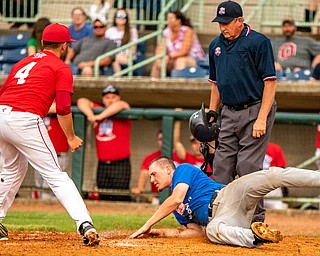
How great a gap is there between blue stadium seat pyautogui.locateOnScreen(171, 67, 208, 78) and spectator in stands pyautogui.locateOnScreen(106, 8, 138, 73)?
1.03m

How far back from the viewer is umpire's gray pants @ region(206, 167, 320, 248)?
713 centimetres

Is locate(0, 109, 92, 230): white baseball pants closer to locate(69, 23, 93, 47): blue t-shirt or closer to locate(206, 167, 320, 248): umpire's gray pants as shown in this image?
locate(206, 167, 320, 248): umpire's gray pants

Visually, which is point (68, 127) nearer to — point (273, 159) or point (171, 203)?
point (171, 203)

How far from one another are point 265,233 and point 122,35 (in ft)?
29.1

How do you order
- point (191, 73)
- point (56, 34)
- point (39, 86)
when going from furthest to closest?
1. point (191, 73)
2. point (56, 34)
3. point (39, 86)

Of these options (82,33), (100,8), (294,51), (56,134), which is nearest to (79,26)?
(82,33)

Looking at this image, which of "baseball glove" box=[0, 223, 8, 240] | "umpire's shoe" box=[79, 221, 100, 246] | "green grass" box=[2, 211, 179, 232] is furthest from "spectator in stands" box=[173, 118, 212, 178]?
"umpire's shoe" box=[79, 221, 100, 246]

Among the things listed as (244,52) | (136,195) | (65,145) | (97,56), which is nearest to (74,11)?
(97,56)

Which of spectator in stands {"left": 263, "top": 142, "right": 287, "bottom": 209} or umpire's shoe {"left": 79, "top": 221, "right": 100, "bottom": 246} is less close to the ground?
umpire's shoe {"left": 79, "top": 221, "right": 100, "bottom": 246}

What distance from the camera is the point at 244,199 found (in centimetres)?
757

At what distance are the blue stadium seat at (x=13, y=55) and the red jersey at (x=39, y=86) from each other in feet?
26.5

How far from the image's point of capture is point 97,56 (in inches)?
599

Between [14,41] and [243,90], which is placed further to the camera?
[14,41]

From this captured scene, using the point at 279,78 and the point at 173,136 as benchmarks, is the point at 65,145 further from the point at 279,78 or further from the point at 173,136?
the point at 279,78
